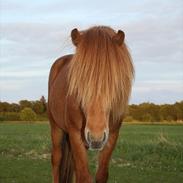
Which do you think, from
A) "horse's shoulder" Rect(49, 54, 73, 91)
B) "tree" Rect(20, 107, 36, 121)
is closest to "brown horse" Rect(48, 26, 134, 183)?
"horse's shoulder" Rect(49, 54, 73, 91)

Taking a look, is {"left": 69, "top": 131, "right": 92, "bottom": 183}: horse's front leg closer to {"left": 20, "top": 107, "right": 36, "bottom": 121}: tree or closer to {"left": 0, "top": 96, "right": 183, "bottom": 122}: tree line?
{"left": 0, "top": 96, "right": 183, "bottom": 122}: tree line

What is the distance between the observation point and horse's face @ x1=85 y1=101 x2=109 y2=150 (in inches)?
181

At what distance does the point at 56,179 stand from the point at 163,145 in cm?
1369

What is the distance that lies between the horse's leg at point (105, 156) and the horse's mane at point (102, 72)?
312mm

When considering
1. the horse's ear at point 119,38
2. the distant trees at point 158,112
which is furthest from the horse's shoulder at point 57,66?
the distant trees at point 158,112

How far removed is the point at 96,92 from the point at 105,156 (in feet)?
3.33

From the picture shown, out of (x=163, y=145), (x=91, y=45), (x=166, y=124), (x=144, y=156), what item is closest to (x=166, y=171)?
(x=144, y=156)

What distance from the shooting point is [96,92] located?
4945 mm

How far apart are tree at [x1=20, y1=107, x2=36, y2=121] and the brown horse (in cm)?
7178

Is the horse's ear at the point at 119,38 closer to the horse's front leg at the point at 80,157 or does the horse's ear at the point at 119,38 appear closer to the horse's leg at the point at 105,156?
the horse's leg at the point at 105,156

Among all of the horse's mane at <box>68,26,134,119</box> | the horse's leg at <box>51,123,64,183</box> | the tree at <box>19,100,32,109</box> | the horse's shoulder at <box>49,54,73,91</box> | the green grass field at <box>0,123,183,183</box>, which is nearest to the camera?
the horse's mane at <box>68,26,134,119</box>

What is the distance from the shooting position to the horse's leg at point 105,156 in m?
5.51

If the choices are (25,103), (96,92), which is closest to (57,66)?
(96,92)

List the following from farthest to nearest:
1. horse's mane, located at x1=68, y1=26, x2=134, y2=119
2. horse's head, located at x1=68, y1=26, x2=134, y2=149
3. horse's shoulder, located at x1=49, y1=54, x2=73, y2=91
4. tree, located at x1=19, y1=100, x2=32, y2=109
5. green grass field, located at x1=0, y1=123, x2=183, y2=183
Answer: tree, located at x1=19, y1=100, x2=32, y2=109 < green grass field, located at x1=0, y1=123, x2=183, y2=183 < horse's shoulder, located at x1=49, y1=54, x2=73, y2=91 < horse's mane, located at x1=68, y1=26, x2=134, y2=119 < horse's head, located at x1=68, y1=26, x2=134, y2=149
